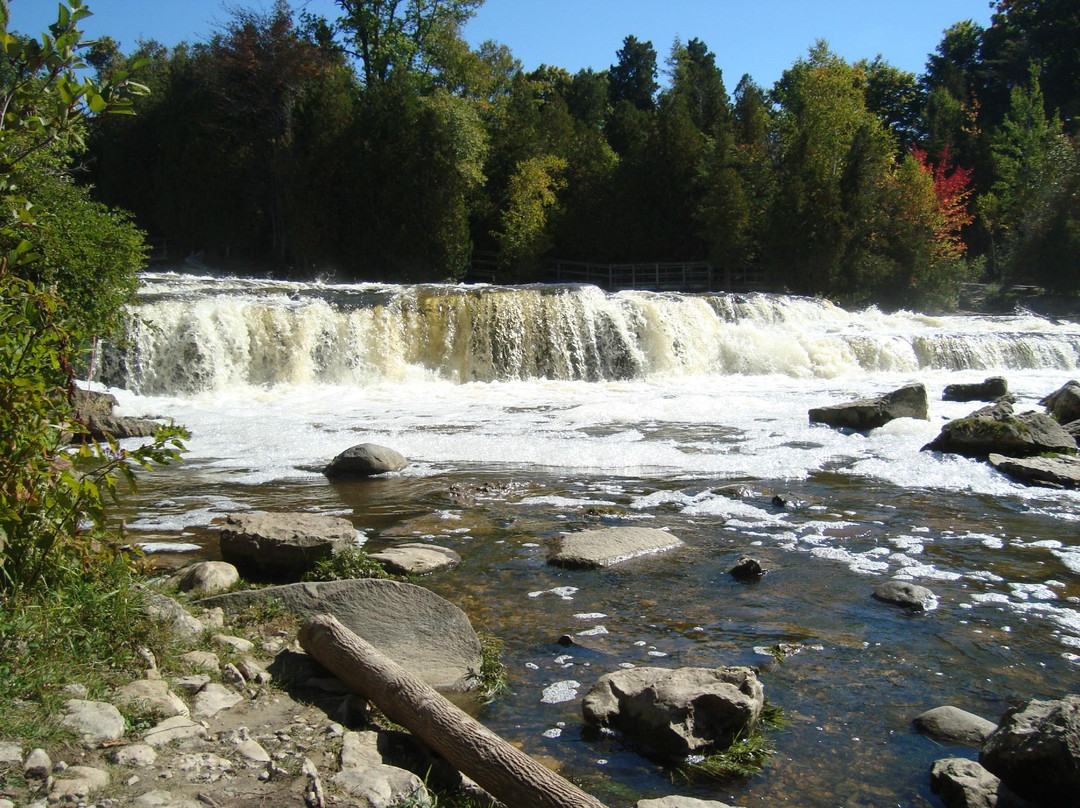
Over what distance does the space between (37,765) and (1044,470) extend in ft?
29.9

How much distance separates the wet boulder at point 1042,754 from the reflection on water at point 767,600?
12.8 inches

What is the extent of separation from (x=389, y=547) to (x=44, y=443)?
10.7 ft

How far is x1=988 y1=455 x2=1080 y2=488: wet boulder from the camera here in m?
8.89

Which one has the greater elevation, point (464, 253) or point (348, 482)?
point (464, 253)

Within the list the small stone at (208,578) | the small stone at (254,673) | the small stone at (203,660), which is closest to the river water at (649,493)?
the small stone at (254,673)

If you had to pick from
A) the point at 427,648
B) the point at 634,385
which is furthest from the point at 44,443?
the point at 634,385

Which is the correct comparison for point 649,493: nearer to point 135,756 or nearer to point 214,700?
point 214,700

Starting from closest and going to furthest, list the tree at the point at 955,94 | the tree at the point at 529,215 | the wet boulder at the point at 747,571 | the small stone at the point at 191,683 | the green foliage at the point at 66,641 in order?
1. the green foliage at the point at 66,641
2. the small stone at the point at 191,683
3. the wet boulder at the point at 747,571
4. the tree at the point at 529,215
5. the tree at the point at 955,94

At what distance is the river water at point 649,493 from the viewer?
169 inches

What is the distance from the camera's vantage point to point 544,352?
1948cm

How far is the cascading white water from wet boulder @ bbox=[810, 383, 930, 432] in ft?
24.6

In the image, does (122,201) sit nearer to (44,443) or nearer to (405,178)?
(405,178)

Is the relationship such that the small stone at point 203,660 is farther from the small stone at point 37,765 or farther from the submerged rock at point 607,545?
the submerged rock at point 607,545

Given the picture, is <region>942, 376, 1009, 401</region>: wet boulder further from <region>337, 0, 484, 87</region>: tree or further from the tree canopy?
<region>337, 0, 484, 87</region>: tree
